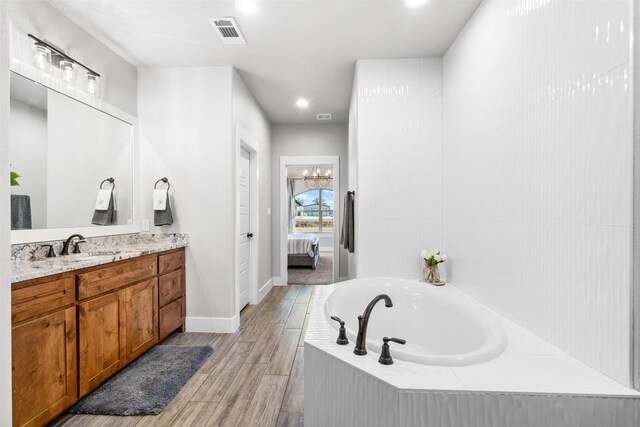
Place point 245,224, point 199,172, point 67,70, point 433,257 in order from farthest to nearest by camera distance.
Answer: point 245,224 → point 199,172 → point 433,257 → point 67,70

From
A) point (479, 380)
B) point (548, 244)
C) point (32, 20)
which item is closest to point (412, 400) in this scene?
point (479, 380)

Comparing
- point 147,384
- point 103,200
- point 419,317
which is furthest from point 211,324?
point 419,317

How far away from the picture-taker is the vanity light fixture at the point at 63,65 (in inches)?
82.2

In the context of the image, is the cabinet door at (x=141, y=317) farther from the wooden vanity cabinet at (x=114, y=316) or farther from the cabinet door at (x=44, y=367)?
the cabinet door at (x=44, y=367)

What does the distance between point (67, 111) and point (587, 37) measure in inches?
122

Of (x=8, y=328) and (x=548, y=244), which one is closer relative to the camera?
(x=8, y=328)

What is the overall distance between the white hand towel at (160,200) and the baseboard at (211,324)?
1.10 meters

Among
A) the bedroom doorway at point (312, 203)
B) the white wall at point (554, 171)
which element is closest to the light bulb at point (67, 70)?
the white wall at point (554, 171)

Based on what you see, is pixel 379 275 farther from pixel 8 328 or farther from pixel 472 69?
Answer: pixel 8 328

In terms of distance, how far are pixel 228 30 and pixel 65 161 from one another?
1563 millimetres

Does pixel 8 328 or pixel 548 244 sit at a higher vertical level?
pixel 548 244

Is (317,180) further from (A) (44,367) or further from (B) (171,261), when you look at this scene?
(A) (44,367)

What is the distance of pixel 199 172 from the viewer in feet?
10.2

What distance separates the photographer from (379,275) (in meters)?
2.96
